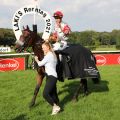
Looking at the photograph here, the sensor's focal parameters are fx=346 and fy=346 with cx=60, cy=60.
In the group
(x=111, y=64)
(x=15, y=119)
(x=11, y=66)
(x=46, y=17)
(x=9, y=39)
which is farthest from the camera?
(x=9, y=39)

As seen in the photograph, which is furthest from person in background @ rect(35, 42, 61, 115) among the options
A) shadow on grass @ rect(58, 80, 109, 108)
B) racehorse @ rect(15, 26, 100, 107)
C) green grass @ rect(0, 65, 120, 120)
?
shadow on grass @ rect(58, 80, 109, 108)

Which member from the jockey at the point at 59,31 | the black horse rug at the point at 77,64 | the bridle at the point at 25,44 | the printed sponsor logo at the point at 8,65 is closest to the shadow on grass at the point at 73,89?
the black horse rug at the point at 77,64

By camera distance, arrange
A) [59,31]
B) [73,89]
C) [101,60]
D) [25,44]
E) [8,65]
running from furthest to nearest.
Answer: [101,60]
[8,65]
[73,89]
[59,31]
[25,44]

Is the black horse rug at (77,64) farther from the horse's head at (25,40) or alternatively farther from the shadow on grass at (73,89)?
the horse's head at (25,40)

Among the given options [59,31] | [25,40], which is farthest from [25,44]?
[59,31]

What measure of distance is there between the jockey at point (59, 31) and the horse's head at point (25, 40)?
804 mm

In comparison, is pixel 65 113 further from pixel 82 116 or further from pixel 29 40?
pixel 29 40

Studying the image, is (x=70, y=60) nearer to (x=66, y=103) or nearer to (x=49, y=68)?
(x=66, y=103)

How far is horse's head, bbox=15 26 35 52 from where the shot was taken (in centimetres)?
972

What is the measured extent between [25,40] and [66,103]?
2.37 m

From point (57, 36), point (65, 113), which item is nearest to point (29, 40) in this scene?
point (57, 36)

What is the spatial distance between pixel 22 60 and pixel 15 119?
14012mm

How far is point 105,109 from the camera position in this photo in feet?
31.6

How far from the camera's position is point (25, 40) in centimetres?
980
